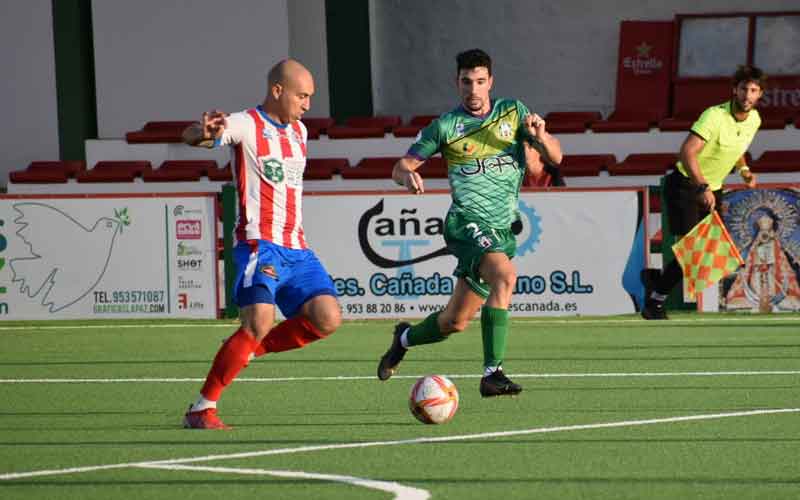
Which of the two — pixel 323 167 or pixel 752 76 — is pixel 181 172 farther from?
pixel 752 76

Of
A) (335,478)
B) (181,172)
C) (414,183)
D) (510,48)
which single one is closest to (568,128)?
(510,48)

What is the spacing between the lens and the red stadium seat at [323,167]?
20969 millimetres

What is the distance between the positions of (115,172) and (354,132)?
336cm

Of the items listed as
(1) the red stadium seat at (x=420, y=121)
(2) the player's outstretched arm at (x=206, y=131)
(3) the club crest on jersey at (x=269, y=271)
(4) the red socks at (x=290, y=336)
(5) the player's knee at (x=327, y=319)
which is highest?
(2) the player's outstretched arm at (x=206, y=131)

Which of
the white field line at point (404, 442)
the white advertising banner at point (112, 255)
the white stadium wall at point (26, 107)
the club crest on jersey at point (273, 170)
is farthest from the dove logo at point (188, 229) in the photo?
the white stadium wall at point (26, 107)

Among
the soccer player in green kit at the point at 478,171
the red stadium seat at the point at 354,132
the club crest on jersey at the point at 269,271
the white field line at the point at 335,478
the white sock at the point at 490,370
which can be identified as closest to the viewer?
the white field line at the point at 335,478

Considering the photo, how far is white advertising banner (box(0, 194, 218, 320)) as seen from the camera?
15.7m

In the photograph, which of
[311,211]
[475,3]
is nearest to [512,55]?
[475,3]

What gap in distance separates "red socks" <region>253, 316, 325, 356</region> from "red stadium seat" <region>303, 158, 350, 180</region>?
12.4m

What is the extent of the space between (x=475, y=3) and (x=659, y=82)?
317 centimetres

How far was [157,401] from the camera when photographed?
9.21 metres

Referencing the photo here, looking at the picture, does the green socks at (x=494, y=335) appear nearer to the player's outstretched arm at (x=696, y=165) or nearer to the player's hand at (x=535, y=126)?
the player's hand at (x=535, y=126)

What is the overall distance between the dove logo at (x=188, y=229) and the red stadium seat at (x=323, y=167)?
201 inches

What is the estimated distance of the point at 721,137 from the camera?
13.6m
